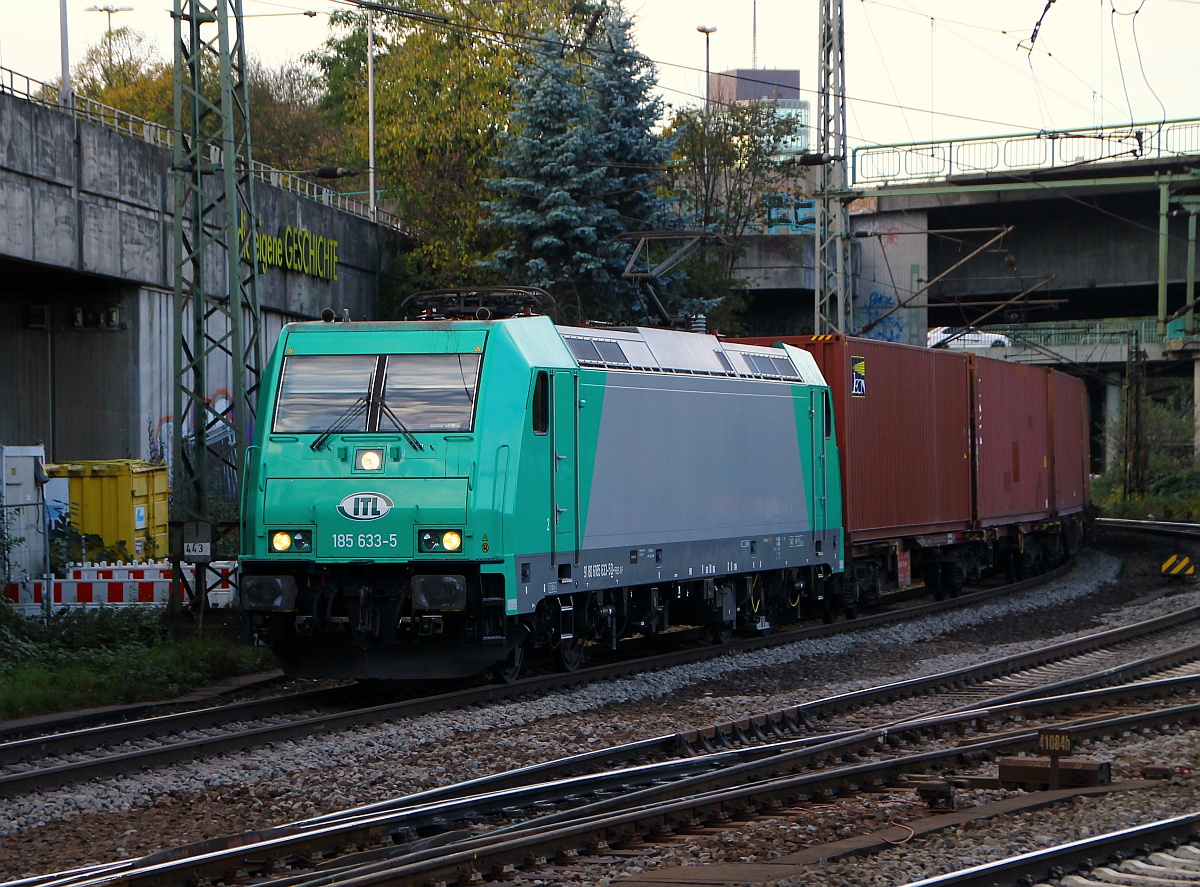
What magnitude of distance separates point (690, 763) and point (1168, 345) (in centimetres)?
2814

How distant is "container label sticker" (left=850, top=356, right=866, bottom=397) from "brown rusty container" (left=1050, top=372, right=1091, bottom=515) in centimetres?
1004

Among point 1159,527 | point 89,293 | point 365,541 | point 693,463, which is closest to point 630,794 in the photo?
point 365,541

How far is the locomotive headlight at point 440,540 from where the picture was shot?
1215 centimetres

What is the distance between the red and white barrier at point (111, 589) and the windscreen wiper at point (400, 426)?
5.60 m

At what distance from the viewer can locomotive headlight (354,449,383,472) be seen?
40.8ft

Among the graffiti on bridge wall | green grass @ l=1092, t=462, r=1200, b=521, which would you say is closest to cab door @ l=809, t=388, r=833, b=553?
the graffiti on bridge wall

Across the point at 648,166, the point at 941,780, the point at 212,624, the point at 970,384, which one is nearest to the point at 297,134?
the point at 648,166

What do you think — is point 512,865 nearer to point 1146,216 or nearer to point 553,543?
point 553,543

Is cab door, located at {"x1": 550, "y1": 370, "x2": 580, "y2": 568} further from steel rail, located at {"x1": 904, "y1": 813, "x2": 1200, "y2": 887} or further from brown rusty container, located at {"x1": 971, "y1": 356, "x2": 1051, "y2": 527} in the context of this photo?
brown rusty container, located at {"x1": 971, "y1": 356, "x2": 1051, "y2": 527}

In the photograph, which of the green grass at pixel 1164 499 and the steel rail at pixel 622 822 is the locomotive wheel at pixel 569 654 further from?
the green grass at pixel 1164 499

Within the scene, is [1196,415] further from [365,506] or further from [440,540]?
[365,506]

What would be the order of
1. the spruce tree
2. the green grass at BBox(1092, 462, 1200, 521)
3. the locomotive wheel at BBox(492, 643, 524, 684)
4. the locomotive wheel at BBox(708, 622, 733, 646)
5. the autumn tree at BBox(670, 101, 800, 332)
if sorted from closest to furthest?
the locomotive wheel at BBox(492, 643, 524, 684)
the locomotive wheel at BBox(708, 622, 733, 646)
the spruce tree
the autumn tree at BBox(670, 101, 800, 332)
the green grass at BBox(1092, 462, 1200, 521)

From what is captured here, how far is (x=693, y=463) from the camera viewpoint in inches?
615

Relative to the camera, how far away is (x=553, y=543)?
516 inches
